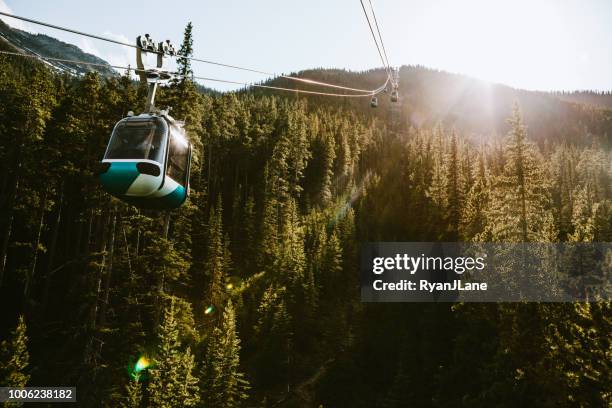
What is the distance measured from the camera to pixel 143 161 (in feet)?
29.5

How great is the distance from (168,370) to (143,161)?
60.2 ft

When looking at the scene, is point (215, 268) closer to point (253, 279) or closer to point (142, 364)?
point (253, 279)

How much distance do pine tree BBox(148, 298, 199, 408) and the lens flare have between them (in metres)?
0.41

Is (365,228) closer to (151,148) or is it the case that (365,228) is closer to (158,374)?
(158,374)

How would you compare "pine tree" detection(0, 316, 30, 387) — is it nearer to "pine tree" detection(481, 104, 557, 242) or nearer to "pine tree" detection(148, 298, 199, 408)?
"pine tree" detection(148, 298, 199, 408)

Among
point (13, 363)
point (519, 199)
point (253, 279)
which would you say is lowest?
point (13, 363)

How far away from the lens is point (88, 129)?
85.0 feet

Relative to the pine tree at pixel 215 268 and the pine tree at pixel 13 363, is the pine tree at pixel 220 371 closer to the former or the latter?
the pine tree at pixel 215 268

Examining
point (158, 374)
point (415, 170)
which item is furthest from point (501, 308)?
point (415, 170)

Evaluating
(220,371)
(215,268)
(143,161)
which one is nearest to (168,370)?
(220,371)

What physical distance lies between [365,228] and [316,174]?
59.6 feet

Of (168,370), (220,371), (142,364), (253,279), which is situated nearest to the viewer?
(142,364)

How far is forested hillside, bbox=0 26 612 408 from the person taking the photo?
71.7ft

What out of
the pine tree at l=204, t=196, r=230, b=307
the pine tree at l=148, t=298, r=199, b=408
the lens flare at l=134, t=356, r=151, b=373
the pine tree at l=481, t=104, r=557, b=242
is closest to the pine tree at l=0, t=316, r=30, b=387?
the lens flare at l=134, t=356, r=151, b=373
